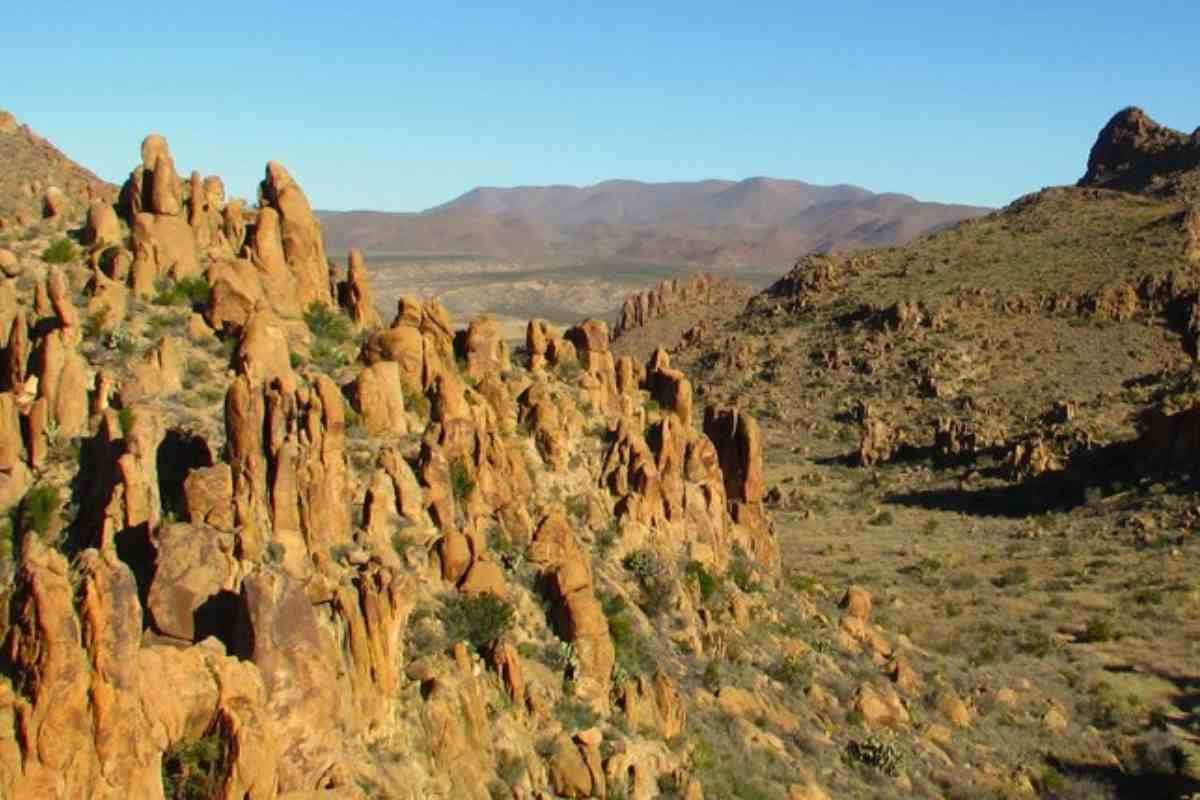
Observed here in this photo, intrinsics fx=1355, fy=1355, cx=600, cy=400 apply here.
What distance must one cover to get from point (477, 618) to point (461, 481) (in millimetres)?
3570

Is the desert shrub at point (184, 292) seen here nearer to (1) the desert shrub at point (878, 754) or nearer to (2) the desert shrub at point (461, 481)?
(2) the desert shrub at point (461, 481)

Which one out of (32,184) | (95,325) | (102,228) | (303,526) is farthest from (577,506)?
(32,184)

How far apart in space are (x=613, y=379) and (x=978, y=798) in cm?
1212

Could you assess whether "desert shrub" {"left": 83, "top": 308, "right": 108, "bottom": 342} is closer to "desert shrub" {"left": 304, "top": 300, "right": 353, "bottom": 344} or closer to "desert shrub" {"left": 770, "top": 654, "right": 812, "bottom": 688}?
"desert shrub" {"left": 304, "top": 300, "right": 353, "bottom": 344}

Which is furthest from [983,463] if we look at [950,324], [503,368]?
[503,368]

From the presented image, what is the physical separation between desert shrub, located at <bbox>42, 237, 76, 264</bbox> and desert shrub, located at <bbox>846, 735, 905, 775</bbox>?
17381mm

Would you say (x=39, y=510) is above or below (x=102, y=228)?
below

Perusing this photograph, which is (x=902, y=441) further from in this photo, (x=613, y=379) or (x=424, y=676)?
(x=424, y=676)

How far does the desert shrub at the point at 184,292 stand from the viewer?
82.9 feet

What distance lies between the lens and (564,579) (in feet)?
72.0

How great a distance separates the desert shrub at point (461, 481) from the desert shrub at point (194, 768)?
9129 mm

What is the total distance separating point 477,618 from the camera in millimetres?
20375

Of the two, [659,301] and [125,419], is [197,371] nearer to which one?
[125,419]

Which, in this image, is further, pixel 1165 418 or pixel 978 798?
pixel 1165 418
